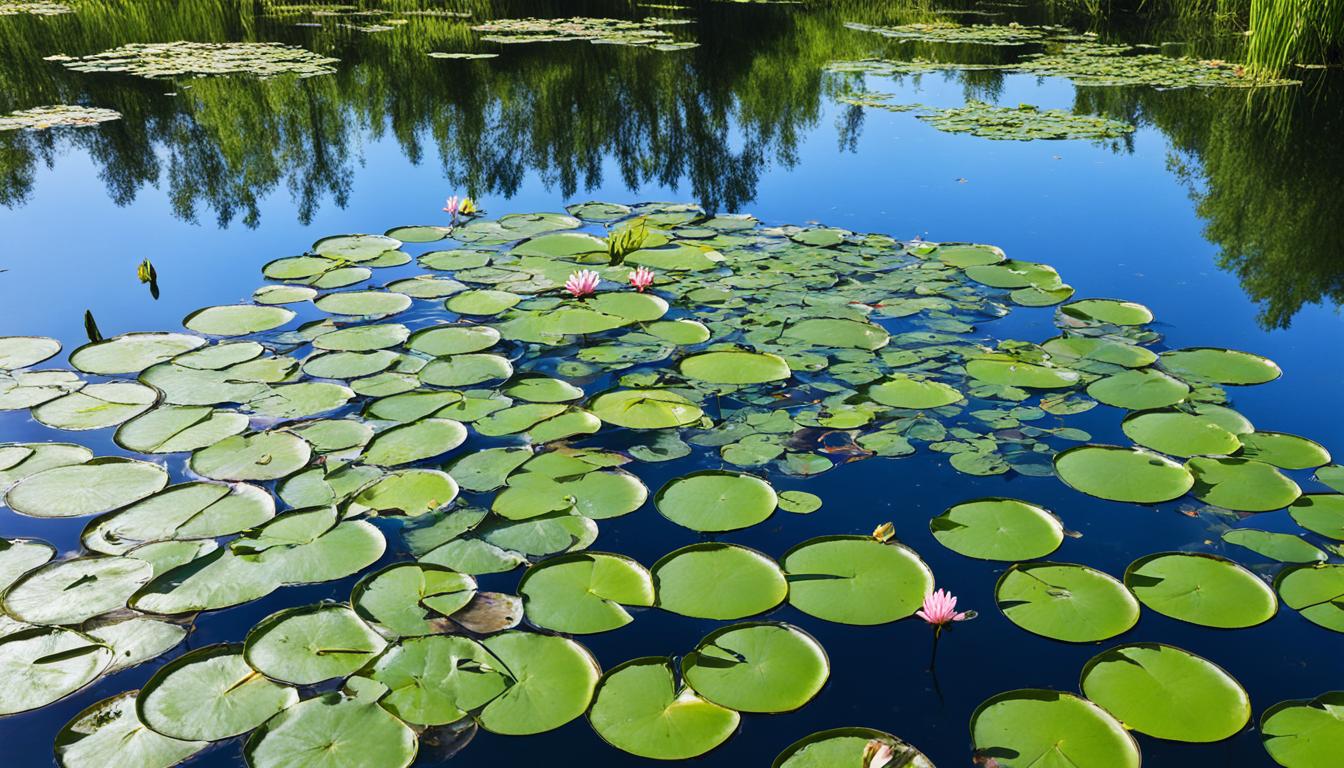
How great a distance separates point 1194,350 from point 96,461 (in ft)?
12.9

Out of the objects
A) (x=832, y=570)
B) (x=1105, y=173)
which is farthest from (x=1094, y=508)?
(x=1105, y=173)

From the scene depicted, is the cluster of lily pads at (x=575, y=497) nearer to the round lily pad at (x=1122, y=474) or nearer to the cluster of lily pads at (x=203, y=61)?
the round lily pad at (x=1122, y=474)

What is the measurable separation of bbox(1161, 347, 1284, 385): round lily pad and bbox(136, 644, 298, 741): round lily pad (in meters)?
3.22

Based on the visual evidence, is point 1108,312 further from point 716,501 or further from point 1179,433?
point 716,501

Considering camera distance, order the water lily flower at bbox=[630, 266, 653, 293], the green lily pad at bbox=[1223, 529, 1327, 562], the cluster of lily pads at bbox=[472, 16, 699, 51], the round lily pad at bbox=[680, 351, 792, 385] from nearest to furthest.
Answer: the green lily pad at bbox=[1223, 529, 1327, 562], the round lily pad at bbox=[680, 351, 792, 385], the water lily flower at bbox=[630, 266, 653, 293], the cluster of lily pads at bbox=[472, 16, 699, 51]

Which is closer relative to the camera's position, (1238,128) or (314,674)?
(314,674)

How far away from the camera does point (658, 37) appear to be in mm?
12133

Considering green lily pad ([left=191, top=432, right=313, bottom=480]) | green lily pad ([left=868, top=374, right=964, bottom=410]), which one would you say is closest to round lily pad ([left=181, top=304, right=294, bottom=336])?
green lily pad ([left=191, top=432, right=313, bottom=480])

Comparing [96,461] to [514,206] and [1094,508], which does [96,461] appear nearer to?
→ [1094,508]

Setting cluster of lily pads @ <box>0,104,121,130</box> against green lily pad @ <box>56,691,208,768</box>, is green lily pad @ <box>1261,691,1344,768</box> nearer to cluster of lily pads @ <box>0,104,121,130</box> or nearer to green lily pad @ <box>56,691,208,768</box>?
green lily pad @ <box>56,691,208,768</box>

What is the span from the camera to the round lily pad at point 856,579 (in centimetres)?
219

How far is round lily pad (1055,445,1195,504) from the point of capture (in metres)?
2.65

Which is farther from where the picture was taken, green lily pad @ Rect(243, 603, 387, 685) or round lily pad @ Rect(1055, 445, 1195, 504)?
round lily pad @ Rect(1055, 445, 1195, 504)

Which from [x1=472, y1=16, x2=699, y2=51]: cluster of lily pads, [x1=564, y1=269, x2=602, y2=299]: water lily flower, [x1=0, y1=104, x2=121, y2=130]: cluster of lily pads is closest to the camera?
[x1=564, y1=269, x2=602, y2=299]: water lily flower
